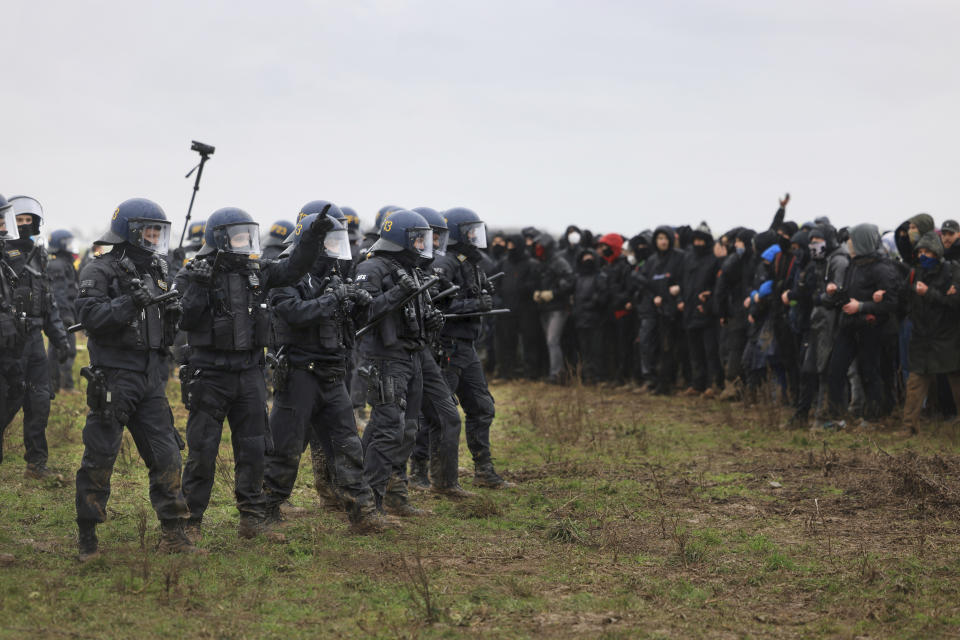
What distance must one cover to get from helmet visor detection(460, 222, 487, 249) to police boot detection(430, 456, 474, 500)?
77.6 inches

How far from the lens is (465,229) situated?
9.82m

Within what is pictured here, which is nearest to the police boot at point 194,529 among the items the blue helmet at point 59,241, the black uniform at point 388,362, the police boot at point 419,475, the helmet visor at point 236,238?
the black uniform at point 388,362

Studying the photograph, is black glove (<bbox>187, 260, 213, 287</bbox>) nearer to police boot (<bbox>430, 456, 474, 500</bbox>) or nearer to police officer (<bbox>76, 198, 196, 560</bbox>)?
police officer (<bbox>76, 198, 196, 560</bbox>)

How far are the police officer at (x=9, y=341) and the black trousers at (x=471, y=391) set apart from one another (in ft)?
12.0

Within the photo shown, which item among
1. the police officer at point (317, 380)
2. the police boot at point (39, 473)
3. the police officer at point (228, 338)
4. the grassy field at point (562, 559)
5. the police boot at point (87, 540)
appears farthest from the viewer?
the police boot at point (39, 473)

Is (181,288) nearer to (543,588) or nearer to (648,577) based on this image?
(543,588)

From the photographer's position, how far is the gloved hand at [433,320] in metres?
8.61

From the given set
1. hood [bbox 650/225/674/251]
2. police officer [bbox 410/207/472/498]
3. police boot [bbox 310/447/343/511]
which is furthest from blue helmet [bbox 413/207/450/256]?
hood [bbox 650/225/674/251]

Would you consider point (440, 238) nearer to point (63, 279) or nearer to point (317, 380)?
point (317, 380)

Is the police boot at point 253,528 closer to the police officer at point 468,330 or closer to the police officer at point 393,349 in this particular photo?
the police officer at point 393,349

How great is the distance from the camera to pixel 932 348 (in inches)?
471

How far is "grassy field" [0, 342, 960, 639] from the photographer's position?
5832 mm

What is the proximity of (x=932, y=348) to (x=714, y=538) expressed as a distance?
215 inches

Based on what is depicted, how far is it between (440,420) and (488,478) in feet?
3.40
